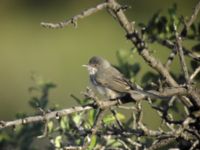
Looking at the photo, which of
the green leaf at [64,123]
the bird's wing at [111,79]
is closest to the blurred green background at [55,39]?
the bird's wing at [111,79]

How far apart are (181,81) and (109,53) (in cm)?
904

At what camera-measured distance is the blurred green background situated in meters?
12.6

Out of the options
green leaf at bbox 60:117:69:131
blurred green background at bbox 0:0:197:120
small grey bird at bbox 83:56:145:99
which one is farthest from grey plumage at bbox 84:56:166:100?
blurred green background at bbox 0:0:197:120

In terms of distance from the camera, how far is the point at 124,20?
106 inches

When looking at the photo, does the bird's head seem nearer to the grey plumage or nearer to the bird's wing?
the grey plumage

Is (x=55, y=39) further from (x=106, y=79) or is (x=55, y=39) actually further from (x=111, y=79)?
(x=111, y=79)

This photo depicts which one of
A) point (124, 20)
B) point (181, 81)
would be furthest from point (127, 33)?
point (181, 81)

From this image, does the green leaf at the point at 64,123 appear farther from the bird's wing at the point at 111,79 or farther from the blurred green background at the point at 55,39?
the blurred green background at the point at 55,39

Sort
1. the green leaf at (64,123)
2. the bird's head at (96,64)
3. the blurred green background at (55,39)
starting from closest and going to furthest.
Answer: the green leaf at (64,123)
the bird's head at (96,64)
the blurred green background at (55,39)

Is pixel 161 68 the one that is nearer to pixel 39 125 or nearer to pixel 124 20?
pixel 124 20

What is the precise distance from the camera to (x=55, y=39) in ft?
48.8

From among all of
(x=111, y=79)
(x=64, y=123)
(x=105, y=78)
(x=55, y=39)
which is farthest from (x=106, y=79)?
(x=55, y=39)

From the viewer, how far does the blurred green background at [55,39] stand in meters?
12.6

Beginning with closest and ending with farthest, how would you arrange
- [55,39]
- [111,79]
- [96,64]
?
[111,79], [96,64], [55,39]
